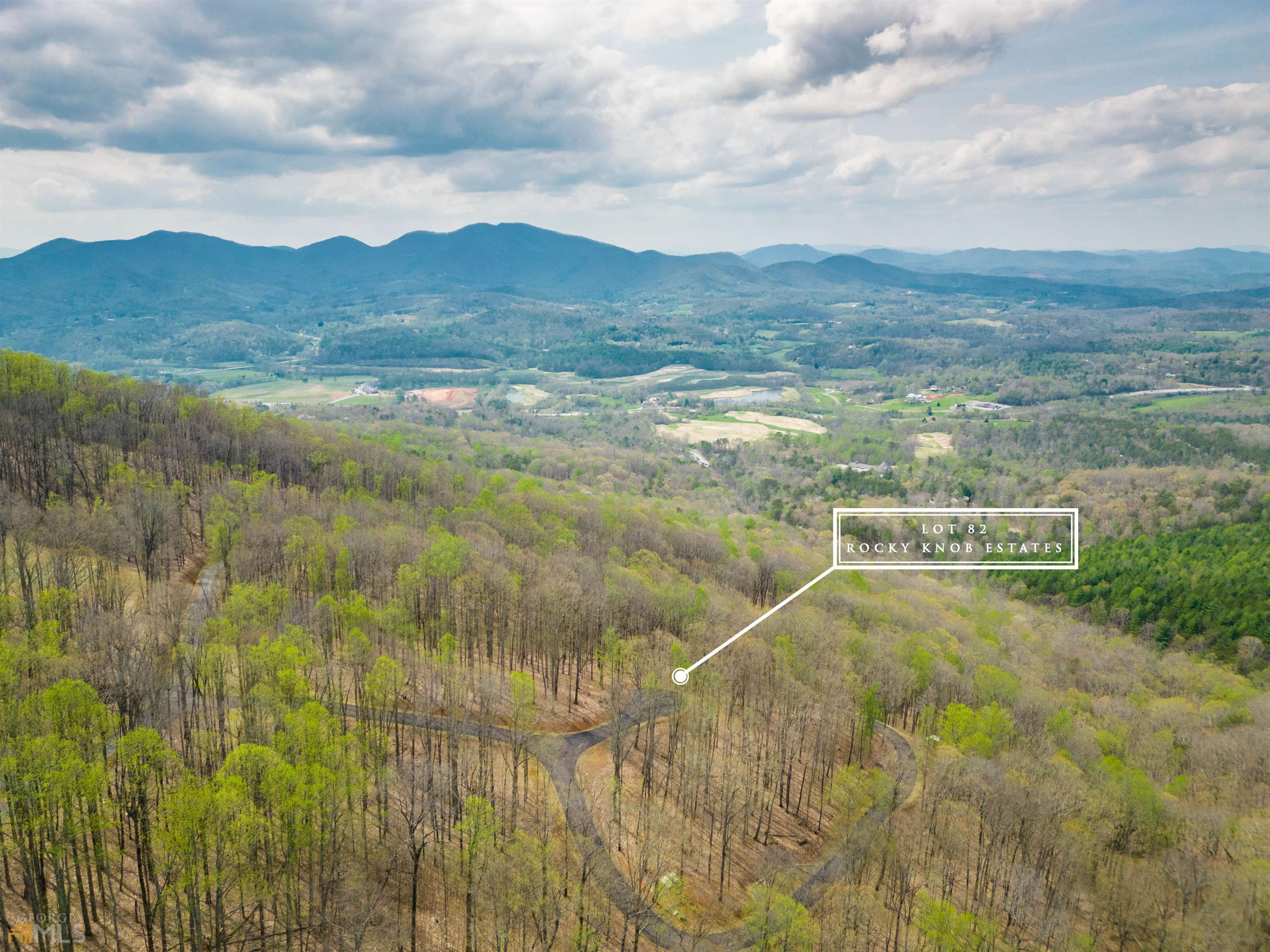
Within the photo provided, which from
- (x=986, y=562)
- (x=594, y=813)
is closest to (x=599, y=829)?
(x=594, y=813)

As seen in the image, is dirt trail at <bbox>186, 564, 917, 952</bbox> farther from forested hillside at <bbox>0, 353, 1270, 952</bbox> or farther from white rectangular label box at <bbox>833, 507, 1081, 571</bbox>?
white rectangular label box at <bbox>833, 507, 1081, 571</bbox>

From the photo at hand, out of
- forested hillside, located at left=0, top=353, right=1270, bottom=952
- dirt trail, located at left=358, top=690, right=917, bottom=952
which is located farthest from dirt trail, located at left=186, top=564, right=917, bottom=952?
forested hillside, located at left=0, top=353, right=1270, bottom=952

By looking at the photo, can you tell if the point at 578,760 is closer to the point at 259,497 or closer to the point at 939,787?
the point at 939,787

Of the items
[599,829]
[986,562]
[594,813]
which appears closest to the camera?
[599,829]

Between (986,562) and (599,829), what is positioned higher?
(599,829)

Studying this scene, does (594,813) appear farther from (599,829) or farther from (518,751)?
(518,751)

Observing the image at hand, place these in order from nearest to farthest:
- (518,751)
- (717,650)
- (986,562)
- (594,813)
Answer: (594,813), (518,751), (717,650), (986,562)

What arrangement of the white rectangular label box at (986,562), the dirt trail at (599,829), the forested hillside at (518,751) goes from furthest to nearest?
the white rectangular label box at (986,562) → the dirt trail at (599,829) → the forested hillside at (518,751)

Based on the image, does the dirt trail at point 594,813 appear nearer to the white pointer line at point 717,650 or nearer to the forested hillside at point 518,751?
the forested hillside at point 518,751

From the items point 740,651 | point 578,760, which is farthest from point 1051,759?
point 578,760

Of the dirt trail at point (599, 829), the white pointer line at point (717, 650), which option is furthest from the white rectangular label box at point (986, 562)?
the dirt trail at point (599, 829)
